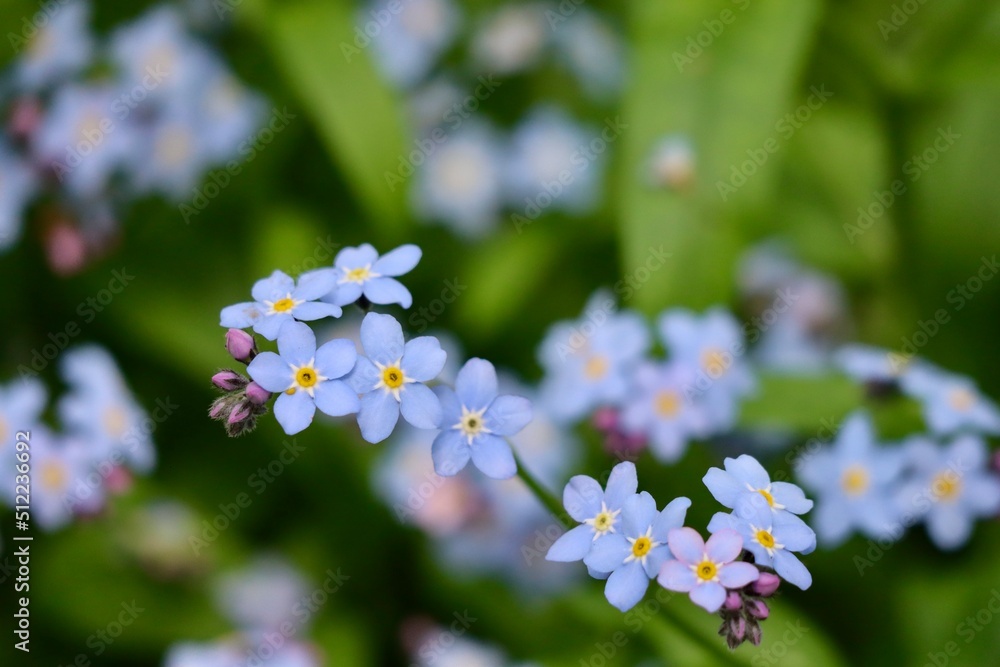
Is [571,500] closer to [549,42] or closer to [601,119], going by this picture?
[601,119]

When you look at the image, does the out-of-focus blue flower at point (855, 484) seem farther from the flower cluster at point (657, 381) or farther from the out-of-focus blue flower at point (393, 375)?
the out-of-focus blue flower at point (393, 375)

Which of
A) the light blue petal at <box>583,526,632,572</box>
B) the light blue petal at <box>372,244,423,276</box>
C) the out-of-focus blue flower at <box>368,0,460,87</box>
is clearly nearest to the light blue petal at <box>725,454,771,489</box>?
the light blue petal at <box>583,526,632,572</box>

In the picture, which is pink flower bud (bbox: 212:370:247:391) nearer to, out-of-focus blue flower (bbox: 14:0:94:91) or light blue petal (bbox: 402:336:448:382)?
light blue petal (bbox: 402:336:448:382)

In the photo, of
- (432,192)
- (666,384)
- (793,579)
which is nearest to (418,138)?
(432,192)

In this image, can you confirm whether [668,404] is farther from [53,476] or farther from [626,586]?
[53,476]

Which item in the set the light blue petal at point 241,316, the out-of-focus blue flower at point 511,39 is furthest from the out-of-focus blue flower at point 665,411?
the out-of-focus blue flower at point 511,39
